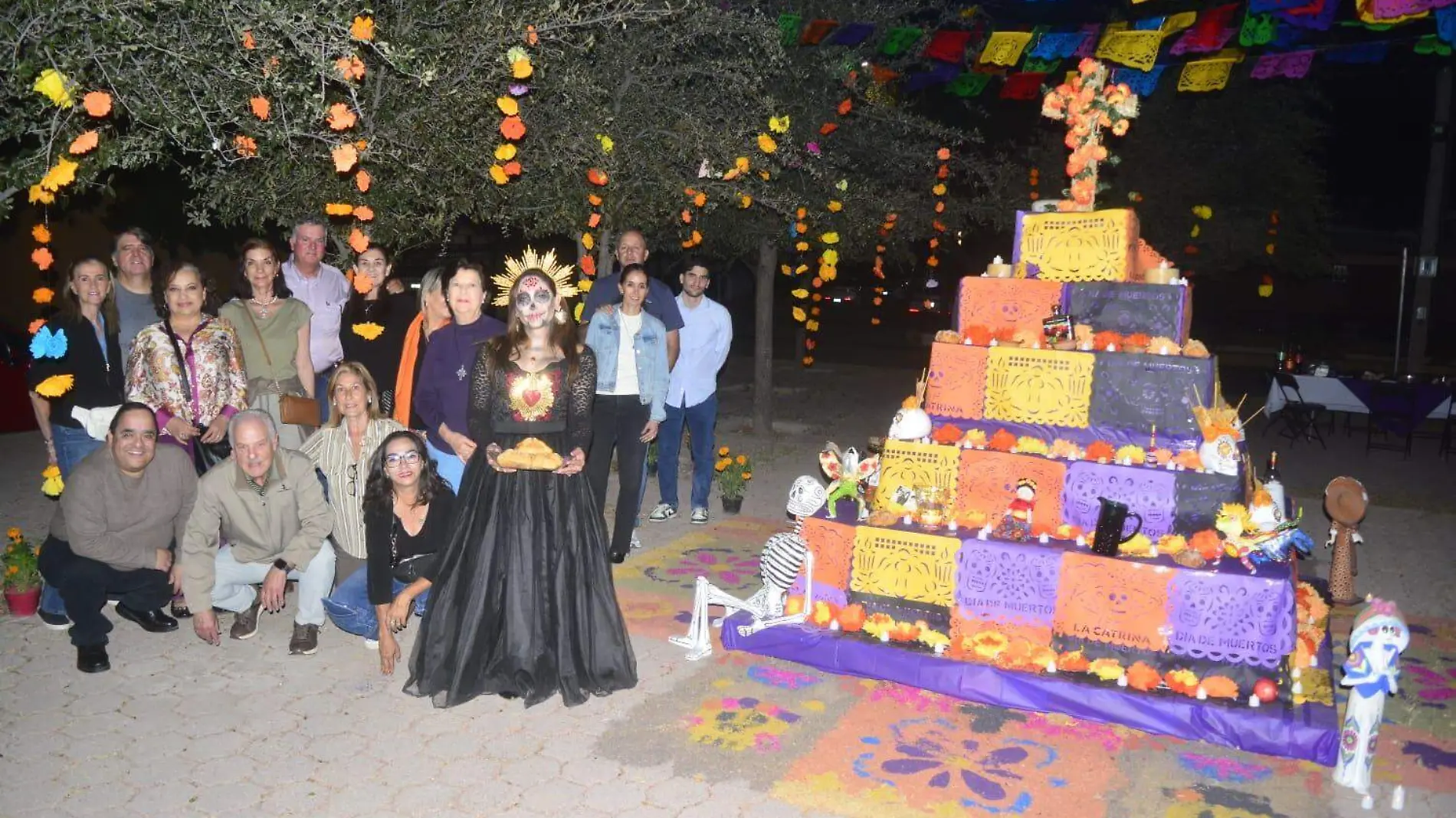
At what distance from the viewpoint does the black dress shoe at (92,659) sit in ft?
17.6

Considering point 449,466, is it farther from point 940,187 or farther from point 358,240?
point 940,187

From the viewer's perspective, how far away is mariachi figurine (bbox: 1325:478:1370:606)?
253 inches

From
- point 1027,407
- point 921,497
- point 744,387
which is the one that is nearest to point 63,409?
point 921,497

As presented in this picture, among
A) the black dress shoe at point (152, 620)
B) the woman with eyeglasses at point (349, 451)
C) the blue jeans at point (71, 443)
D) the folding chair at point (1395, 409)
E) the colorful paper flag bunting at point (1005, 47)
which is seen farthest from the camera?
the folding chair at point (1395, 409)

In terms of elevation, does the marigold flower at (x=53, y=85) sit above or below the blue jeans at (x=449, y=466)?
above

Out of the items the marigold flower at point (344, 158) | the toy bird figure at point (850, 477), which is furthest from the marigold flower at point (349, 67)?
the toy bird figure at point (850, 477)

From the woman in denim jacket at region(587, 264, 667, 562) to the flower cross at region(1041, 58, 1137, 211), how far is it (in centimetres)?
288

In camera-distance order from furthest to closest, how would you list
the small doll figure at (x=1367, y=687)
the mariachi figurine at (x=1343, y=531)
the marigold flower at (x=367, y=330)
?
1. the marigold flower at (x=367, y=330)
2. the mariachi figurine at (x=1343, y=531)
3. the small doll figure at (x=1367, y=687)

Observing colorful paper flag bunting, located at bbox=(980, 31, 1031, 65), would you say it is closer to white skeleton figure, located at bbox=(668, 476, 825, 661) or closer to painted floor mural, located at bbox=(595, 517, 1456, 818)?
white skeleton figure, located at bbox=(668, 476, 825, 661)

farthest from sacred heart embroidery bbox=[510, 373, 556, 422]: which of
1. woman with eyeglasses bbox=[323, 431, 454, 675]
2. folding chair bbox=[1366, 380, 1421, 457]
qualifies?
folding chair bbox=[1366, 380, 1421, 457]

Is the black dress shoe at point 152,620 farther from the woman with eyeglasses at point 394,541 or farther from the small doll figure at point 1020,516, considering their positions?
the small doll figure at point 1020,516

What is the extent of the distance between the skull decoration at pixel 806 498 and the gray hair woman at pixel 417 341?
244 centimetres

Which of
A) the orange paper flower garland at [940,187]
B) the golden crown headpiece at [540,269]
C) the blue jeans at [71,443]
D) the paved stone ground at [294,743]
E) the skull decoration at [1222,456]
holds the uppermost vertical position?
the orange paper flower garland at [940,187]

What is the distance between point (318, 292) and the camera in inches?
277
